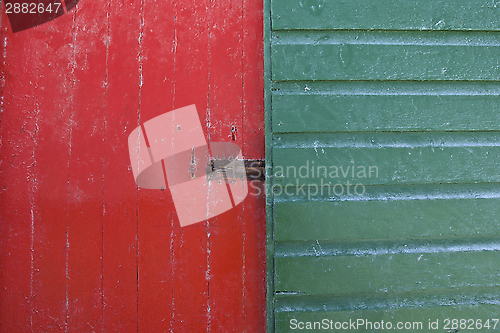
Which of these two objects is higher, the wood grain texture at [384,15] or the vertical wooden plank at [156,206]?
the wood grain texture at [384,15]

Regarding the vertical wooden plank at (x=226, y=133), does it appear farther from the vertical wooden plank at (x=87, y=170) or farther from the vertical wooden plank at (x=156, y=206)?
the vertical wooden plank at (x=87, y=170)

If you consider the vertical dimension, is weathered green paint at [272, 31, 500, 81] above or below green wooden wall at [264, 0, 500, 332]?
above

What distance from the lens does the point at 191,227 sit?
43.5 inches

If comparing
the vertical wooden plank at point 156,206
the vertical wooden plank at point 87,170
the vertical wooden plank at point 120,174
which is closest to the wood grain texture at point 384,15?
the vertical wooden plank at point 156,206

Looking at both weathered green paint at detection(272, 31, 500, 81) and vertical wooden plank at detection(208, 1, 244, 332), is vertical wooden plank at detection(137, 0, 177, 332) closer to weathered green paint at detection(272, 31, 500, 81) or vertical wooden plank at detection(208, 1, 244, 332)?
vertical wooden plank at detection(208, 1, 244, 332)

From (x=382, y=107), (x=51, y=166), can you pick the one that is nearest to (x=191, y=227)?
(x=51, y=166)

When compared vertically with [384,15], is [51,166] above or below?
below

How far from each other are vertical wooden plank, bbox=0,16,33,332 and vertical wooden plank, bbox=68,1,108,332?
0.62 ft

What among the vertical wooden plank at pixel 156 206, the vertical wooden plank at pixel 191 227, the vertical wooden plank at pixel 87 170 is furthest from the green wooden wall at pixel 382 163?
the vertical wooden plank at pixel 87 170

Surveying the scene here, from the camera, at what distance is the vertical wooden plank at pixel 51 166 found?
1.10 metres

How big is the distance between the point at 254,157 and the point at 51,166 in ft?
2.99

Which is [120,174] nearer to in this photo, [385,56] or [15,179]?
[15,179]

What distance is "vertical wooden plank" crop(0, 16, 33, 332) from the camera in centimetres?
110

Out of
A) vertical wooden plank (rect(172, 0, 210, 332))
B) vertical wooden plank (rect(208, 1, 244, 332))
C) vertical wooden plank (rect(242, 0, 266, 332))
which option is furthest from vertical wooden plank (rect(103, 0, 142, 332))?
vertical wooden plank (rect(242, 0, 266, 332))
